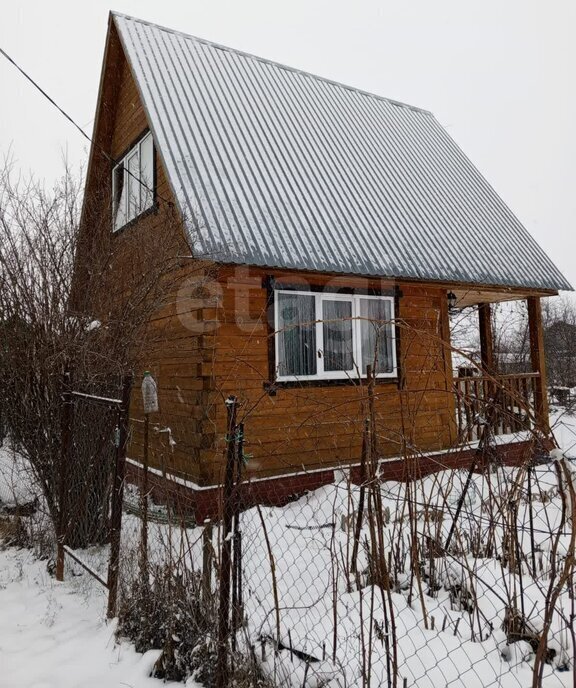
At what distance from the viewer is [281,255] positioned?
6.55 meters

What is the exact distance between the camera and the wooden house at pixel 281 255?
6559 millimetres

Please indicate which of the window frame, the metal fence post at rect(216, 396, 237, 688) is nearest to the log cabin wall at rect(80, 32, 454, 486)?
the window frame

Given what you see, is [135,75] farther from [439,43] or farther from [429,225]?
[439,43]

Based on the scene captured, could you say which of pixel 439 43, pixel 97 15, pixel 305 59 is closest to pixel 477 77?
pixel 439 43

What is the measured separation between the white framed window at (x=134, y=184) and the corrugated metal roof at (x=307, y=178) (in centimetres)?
96

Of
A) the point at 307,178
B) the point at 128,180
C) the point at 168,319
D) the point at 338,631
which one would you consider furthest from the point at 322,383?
the point at 128,180

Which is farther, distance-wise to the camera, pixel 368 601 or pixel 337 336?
pixel 337 336

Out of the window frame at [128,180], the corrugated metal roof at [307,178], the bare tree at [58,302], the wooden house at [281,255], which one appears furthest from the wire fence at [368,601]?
the window frame at [128,180]

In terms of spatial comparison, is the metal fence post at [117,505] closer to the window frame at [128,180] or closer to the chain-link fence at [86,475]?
the chain-link fence at [86,475]

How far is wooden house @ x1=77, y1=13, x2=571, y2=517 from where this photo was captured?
6.56m

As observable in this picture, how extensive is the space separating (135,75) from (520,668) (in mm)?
8569

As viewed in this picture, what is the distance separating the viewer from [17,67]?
262 inches

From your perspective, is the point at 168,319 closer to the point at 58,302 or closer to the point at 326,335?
the point at 326,335

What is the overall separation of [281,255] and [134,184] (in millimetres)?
3948
